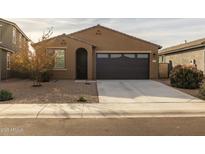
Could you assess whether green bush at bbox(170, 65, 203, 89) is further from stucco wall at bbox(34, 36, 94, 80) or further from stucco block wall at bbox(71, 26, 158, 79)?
stucco wall at bbox(34, 36, 94, 80)

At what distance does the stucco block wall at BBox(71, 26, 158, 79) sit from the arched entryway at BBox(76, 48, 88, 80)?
141 cm

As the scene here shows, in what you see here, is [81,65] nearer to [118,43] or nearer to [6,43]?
[118,43]

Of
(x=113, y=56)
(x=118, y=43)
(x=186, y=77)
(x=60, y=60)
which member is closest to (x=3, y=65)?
(x=60, y=60)

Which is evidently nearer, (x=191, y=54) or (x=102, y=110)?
(x=102, y=110)

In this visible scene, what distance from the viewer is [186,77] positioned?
17062mm

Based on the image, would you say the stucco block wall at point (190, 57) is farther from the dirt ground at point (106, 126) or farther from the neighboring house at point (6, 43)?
the neighboring house at point (6, 43)

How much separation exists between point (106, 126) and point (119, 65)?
16.9 m

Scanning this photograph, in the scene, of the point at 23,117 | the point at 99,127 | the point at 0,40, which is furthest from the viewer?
the point at 0,40

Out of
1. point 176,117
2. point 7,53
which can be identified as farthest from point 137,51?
point 176,117

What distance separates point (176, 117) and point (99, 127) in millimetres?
3072

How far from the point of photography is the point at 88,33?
24.6 meters

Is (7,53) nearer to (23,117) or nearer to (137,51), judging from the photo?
(137,51)

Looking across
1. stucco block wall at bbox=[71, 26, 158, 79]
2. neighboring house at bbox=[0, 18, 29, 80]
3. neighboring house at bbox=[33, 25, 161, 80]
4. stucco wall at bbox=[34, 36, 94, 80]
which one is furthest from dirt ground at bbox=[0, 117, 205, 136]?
stucco block wall at bbox=[71, 26, 158, 79]

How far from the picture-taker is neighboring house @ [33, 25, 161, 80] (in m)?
23.9
